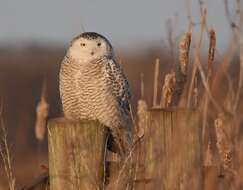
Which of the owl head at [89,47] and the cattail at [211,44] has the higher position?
the owl head at [89,47]

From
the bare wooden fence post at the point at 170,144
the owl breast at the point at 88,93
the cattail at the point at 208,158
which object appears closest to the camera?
the bare wooden fence post at the point at 170,144

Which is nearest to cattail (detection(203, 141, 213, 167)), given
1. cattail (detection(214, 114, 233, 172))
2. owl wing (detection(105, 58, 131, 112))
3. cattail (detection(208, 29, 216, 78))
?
cattail (detection(214, 114, 233, 172))

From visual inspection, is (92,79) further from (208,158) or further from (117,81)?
(208,158)

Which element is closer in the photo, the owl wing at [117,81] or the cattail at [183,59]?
the cattail at [183,59]

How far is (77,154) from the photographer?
311cm

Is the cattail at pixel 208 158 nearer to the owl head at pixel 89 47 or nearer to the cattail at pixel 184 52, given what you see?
the cattail at pixel 184 52

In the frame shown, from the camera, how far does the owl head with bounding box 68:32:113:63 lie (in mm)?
5168

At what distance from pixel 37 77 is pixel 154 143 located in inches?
632

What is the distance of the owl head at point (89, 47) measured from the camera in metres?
5.17

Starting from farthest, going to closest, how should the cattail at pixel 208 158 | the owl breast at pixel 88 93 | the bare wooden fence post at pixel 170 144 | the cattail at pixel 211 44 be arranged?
the owl breast at pixel 88 93 < the cattail at pixel 208 158 < the cattail at pixel 211 44 < the bare wooden fence post at pixel 170 144

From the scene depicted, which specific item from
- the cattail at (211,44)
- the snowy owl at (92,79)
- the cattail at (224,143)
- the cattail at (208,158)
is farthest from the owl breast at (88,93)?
the cattail at (224,143)

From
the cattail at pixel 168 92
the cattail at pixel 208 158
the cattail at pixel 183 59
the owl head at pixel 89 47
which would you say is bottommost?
the cattail at pixel 208 158

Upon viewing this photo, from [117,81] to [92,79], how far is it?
155 millimetres

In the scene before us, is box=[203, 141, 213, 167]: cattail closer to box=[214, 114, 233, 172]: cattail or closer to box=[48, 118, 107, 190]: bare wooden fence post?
box=[214, 114, 233, 172]: cattail
